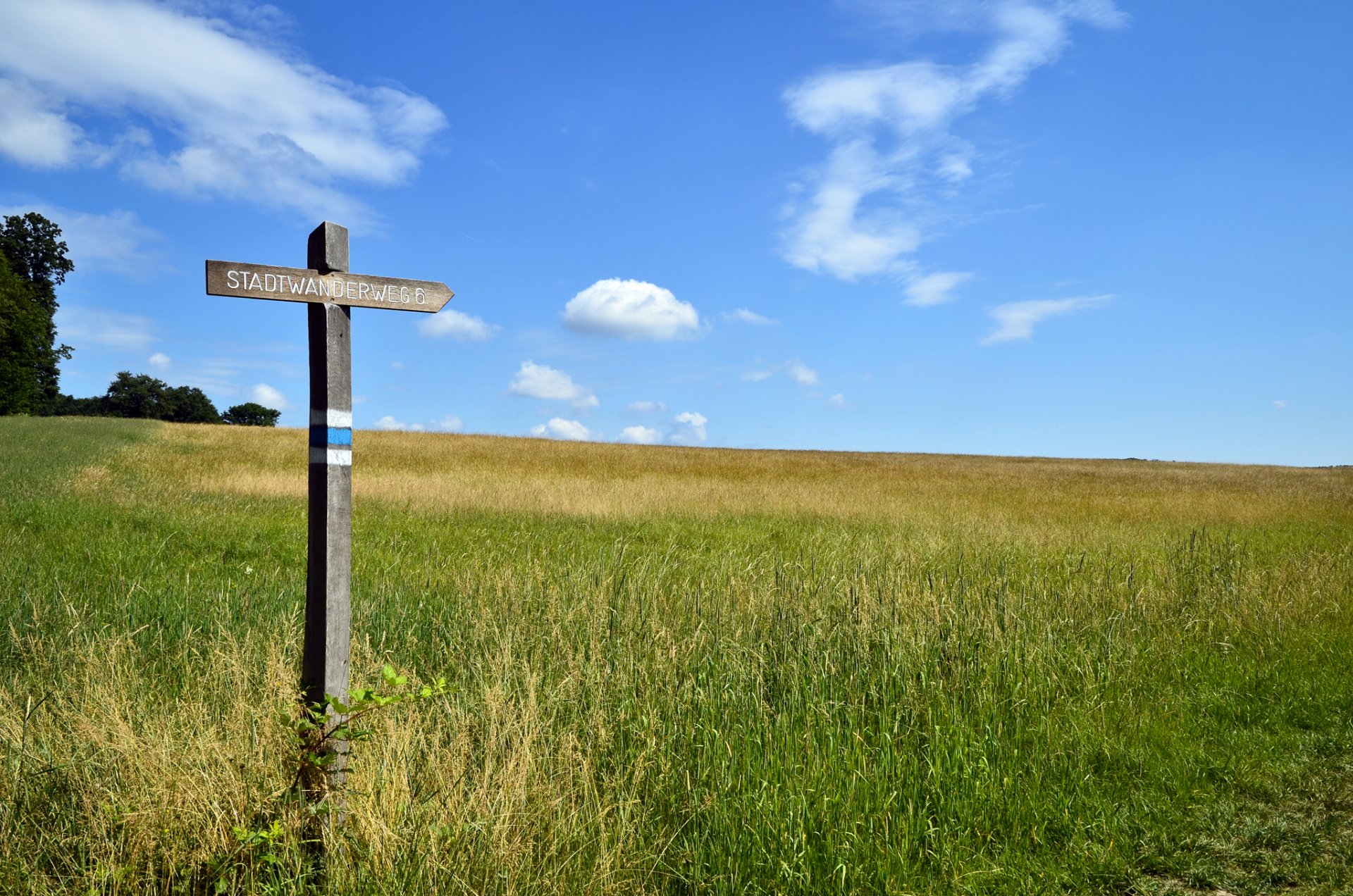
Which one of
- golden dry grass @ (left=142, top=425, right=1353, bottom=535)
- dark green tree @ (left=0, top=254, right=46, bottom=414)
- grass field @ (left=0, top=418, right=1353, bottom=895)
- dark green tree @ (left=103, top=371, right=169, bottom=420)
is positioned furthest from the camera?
dark green tree @ (left=103, top=371, right=169, bottom=420)

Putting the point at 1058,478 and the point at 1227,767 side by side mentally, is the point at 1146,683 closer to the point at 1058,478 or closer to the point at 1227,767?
the point at 1227,767

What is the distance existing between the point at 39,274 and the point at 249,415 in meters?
45.2

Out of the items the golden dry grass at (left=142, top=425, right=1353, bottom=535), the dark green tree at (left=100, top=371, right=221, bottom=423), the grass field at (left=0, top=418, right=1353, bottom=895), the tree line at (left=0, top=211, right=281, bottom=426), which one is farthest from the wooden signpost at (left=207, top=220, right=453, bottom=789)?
the dark green tree at (left=100, top=371, right=221, bottom=423)

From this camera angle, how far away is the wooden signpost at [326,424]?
146 inches

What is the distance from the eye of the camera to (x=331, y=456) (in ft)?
12.3

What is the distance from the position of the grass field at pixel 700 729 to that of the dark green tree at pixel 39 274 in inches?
2093

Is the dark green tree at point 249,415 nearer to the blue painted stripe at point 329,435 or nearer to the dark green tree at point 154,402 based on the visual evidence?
the dark green tree at point 154,402

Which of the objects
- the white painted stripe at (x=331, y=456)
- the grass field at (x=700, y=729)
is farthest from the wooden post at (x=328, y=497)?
the grass field at (x=700, y=729)

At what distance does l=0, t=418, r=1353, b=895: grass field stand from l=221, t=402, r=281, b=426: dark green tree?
9831 cm

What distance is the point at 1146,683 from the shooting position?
6.29m

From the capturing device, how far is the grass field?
3355mm

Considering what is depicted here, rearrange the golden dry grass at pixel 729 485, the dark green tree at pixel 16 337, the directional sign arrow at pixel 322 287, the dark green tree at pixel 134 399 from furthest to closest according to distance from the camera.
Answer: the dark green tree at pixel 134 399 → the dark green tree at pixel 16 337 → the golden dry grass at pixel 729 485 → the directional sign arrow at pixel 322 287

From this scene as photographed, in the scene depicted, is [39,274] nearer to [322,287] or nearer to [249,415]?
[249,415]

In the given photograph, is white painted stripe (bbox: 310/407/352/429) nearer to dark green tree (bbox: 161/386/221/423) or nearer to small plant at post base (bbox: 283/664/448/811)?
small plant at post base (bbox: 283/664/448/811)
